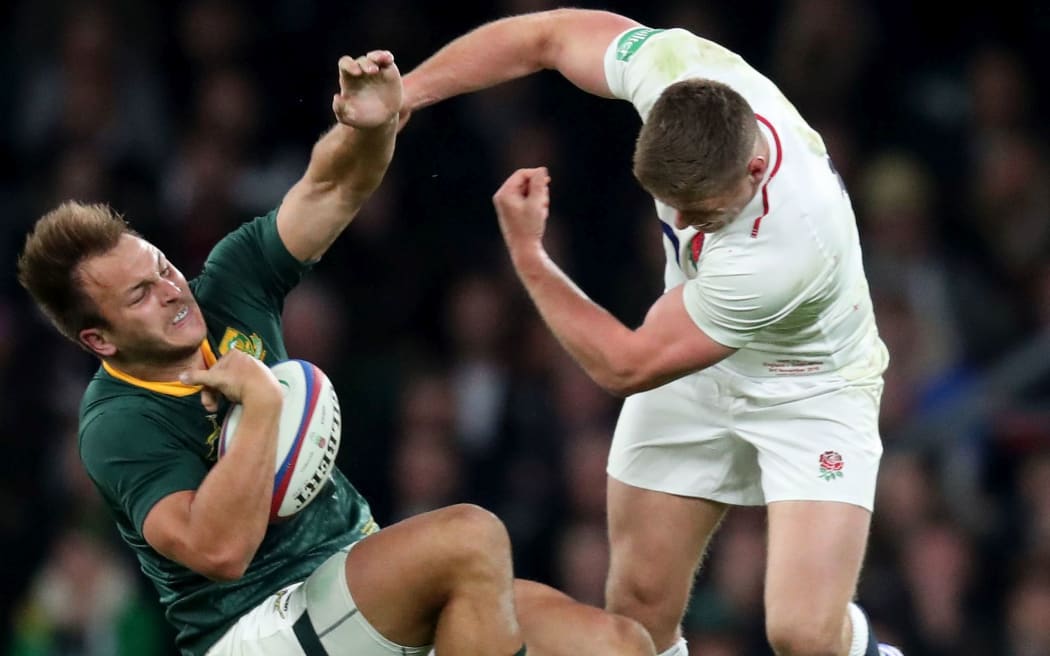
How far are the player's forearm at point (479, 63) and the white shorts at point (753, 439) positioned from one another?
102cm

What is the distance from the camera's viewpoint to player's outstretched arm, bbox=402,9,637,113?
4.74 metres

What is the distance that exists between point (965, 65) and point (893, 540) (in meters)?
2.98

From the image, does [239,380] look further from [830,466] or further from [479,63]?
[830,466]

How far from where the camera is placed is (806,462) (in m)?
4.64

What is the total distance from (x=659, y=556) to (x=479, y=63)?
1490mm

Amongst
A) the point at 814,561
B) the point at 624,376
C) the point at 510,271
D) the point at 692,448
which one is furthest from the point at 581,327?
the point at 510,271

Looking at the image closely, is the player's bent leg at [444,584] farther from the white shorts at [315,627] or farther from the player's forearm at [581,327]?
the player's forearm at [581,327]

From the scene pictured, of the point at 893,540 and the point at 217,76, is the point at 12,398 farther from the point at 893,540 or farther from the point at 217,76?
the point at 893,540

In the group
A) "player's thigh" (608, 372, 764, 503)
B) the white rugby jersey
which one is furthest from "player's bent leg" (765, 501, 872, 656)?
the white rugby jersey

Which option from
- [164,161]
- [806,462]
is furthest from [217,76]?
[806,462]

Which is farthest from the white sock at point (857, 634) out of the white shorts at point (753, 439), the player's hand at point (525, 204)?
the player's hand at point (525, 204)

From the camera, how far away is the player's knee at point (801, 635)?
14.8 feet

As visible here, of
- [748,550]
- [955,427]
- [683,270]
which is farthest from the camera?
[955,427]

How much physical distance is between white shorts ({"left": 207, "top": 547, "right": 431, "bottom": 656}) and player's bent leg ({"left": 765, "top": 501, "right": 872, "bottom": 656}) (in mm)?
972
